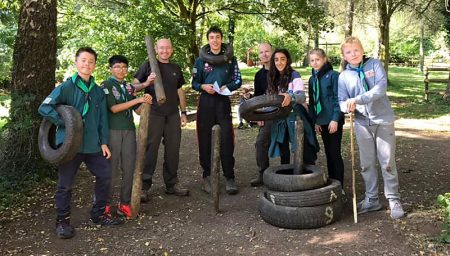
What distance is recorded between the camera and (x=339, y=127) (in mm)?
5109

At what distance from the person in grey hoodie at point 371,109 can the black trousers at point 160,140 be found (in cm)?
209

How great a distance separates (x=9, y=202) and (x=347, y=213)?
397 cm

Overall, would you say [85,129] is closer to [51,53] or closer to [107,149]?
[107,149]

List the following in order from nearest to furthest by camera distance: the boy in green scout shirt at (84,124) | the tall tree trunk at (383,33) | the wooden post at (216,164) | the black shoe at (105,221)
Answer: the boy in green scout shirt at (84,124), the black shoe at (105,221), the wooden post at (216,164), the tall tree trunk at (383,33)

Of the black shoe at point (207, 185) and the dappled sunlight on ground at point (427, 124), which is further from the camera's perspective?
the dappled sunlight on ground at point (427, 124)

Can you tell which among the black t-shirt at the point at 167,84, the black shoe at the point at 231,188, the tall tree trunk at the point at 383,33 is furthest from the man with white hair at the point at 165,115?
the tall tree trunk at the point at 383,33

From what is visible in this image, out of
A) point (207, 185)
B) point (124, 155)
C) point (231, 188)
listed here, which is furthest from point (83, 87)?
point (231, 188)

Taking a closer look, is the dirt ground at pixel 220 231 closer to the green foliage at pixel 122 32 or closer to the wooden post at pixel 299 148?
the wooden post at pixel 299 148

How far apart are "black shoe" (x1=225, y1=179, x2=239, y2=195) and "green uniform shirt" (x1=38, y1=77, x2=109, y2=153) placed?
1.90 meters

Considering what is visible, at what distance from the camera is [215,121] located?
5738 millimetres

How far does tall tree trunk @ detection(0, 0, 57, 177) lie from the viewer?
5.92 meters

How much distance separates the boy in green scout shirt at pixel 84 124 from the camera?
4.41 meters

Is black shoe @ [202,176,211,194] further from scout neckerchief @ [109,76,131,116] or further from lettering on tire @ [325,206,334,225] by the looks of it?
lettering on tire @ [325,206,334,225]

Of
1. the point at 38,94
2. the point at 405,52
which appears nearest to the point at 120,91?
the point at 38,94
